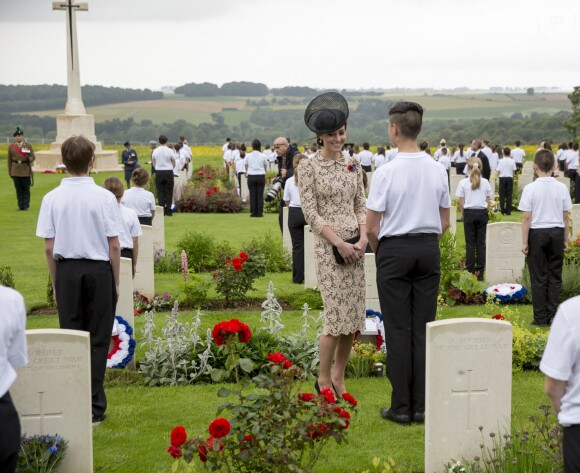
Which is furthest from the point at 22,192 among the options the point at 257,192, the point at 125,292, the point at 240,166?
the point at 125,292

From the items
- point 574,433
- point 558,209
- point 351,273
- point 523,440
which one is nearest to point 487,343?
point 523,440

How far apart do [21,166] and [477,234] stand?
45.1ft

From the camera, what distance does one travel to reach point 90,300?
6562 millimetres

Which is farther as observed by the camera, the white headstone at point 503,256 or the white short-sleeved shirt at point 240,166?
the white short-sleeved shirt at point 240,166

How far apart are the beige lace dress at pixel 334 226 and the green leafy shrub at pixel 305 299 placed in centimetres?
477

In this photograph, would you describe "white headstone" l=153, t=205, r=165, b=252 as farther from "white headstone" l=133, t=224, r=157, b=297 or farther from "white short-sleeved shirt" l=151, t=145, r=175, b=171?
"white short-sleeved shirt" l=151, t=145, r=175, b=171

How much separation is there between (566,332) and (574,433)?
0.46 metres

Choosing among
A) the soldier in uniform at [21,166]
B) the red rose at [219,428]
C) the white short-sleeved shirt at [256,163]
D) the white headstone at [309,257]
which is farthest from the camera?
the soldier in uniform at [21,166]

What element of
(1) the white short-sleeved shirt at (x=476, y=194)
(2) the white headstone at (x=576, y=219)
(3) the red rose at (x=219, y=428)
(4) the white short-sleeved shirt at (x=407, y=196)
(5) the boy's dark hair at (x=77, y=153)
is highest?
(5) the boy's dark hair at (x=77, y=153)

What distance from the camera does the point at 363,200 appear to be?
705 centimetres

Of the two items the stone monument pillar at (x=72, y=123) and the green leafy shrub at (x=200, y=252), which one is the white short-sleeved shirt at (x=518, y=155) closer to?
the stone monument pillar at (x=72, y=123)

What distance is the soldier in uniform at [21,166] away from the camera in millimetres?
23516

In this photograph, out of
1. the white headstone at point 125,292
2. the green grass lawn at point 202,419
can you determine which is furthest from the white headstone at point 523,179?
the white headstone at point 125,292

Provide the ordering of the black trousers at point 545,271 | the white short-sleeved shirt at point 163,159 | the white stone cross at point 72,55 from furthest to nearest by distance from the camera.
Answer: the white stone cross at point 72,55, the white short-sleeved shirt at point 163,159, the black trousers at point 545,271
